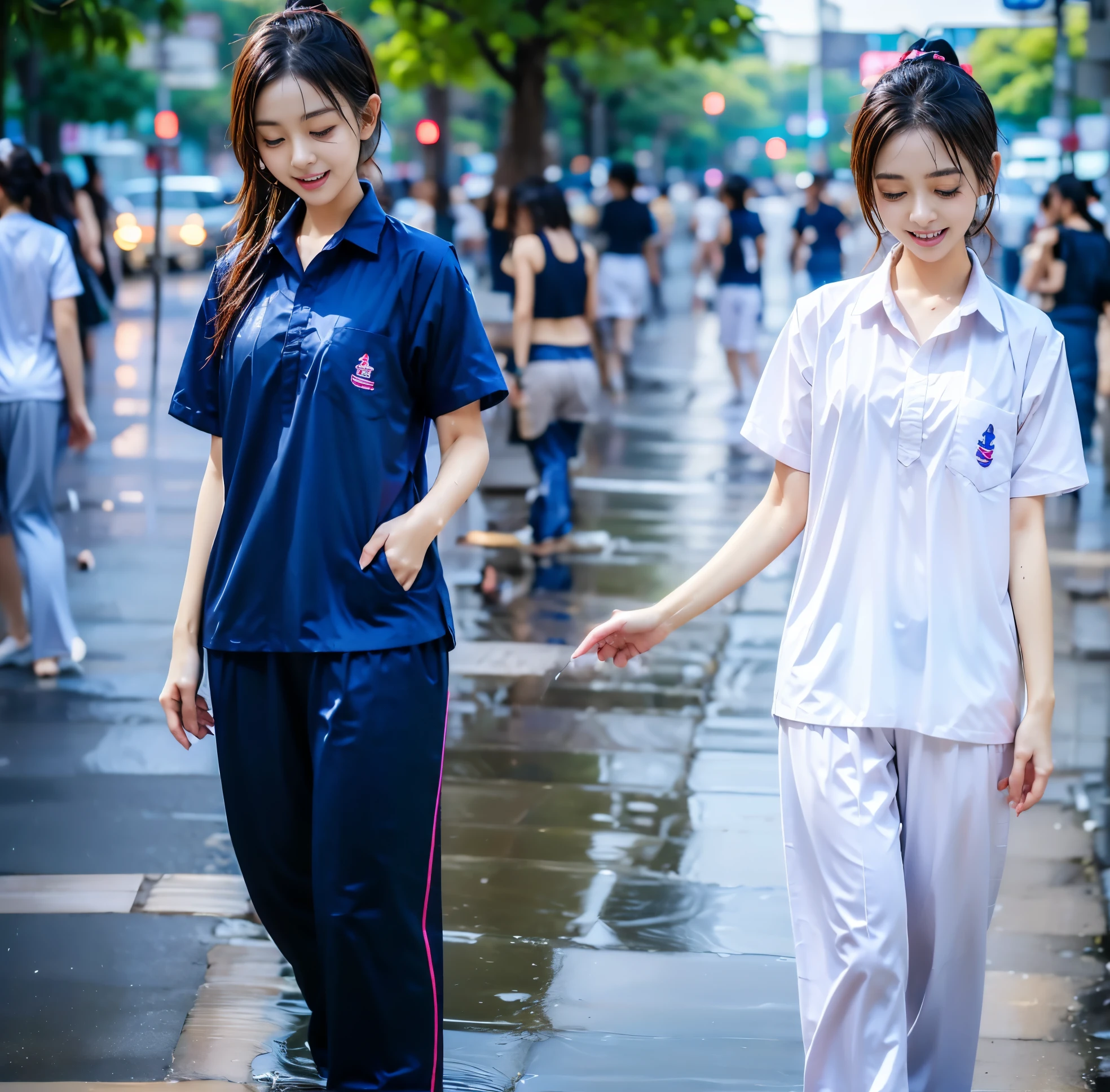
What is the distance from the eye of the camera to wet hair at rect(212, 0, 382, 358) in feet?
9.76

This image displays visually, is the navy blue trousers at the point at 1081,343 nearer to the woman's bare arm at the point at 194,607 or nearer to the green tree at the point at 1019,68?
the woman's bare arm at the point at 194,607

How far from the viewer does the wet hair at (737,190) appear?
15.8 m

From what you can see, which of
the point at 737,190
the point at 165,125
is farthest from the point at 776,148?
the point at 737,190

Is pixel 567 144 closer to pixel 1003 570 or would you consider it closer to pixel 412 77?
pixel 412 77

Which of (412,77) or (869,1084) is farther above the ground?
(412,77)

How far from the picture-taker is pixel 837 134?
114750mm

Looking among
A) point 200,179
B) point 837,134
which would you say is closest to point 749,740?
point 200,179

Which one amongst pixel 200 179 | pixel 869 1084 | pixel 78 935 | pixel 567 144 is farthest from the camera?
pixel 567 144

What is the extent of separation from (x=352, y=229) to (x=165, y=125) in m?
14.7

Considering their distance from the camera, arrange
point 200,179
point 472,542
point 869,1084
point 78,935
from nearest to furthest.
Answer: point 869,1084
point 78,935
point 472,542
point 200,179

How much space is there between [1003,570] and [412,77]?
21.0 m

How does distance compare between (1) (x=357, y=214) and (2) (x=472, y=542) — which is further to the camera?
(2) (x=472, y=542)

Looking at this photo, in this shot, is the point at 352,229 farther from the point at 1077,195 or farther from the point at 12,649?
the point at 1077,195

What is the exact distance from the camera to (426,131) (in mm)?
31891
